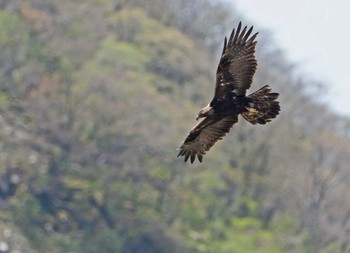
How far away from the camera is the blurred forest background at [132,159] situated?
48.2m

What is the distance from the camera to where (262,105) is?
774 inches

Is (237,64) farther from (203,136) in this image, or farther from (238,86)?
(203,136)

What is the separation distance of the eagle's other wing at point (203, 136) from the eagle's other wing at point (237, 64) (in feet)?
3.80

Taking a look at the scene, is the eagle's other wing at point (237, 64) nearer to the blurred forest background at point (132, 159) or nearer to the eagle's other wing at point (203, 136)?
the eagle's other wing at point (203, 136)

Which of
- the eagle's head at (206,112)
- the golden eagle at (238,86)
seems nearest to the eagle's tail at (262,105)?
the golden eagle at (238,86)

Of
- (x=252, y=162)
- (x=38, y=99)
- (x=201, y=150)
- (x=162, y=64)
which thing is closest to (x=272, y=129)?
(x=252, y=162)

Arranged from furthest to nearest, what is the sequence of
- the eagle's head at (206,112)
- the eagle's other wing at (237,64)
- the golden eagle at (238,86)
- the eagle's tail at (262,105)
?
the eagle's head at (206,112) < the eagle's other wing at (237,64) < the golden eagle at (238,86) < the eagle's tail at (262,105)

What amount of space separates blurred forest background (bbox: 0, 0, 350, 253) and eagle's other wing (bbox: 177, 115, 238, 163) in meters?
22.6

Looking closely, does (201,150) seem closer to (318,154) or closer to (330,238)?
(330,238)

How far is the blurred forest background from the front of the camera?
4816 cm

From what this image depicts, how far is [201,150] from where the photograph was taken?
21844mm

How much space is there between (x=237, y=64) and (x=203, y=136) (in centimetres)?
201

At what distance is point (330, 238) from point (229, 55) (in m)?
34.0

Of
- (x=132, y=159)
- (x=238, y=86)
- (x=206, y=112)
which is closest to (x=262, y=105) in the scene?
(x=238, y=86)
